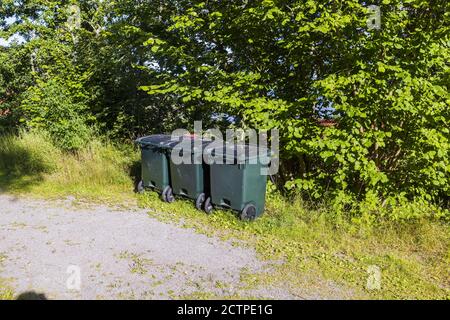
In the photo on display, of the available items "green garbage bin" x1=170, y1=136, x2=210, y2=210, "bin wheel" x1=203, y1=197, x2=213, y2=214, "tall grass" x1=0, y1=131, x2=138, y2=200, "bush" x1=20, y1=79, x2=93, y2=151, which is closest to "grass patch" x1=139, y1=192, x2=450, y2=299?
"bin wheel" x1=203, y1=197, x2=213, y2=214

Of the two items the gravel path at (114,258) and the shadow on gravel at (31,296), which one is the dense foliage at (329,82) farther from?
the shadow on gravel at (31,296)

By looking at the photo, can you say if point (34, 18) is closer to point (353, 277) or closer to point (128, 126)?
point (128, 126)

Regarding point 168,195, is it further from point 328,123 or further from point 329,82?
point 329,82

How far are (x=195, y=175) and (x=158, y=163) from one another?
0.83 meters

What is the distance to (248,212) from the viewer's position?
555cm

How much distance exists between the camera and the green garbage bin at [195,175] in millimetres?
6008

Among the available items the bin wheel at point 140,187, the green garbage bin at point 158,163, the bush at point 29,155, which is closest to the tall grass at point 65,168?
the bush at point 29,155

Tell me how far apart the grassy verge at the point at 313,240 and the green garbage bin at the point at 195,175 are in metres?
0.21

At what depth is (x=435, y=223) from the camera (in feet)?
17.3

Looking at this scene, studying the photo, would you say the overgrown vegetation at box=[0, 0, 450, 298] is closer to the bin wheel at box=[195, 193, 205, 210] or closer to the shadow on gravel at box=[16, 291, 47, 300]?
the bin wheel at box=[195, 193, 205, 210]

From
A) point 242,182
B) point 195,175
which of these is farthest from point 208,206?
point 242,182

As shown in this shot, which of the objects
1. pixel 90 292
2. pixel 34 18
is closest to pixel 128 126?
pixel 34 18
